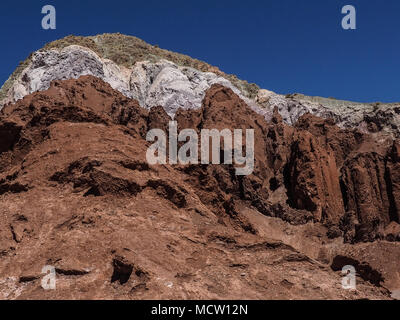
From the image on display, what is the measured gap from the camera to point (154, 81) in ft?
301

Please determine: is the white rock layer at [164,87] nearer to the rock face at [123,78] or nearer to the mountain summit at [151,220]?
the rock face at [123,78]

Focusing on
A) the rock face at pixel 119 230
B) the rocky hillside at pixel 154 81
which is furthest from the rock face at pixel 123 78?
the rock face at pixel 119 230

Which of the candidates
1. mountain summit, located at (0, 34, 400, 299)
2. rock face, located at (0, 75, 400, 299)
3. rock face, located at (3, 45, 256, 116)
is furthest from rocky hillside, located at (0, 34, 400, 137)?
rock face, located at (0, 75, 400, 299)

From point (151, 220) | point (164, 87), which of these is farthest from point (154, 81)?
point (151, 220)

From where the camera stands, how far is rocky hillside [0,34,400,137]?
81.7 meters

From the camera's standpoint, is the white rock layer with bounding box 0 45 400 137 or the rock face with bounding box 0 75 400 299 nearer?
the rock face with bounding box 0 75 400 299

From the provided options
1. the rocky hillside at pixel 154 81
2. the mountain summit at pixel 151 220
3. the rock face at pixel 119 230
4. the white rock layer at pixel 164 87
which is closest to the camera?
the rock face at pixel 119 230

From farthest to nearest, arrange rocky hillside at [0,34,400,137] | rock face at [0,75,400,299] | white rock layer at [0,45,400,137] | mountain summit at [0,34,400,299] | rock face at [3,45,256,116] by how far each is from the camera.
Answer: rocky hillside at [0,34,400,137], white rock layer at [0,45,400,137], rock face at [3,45,256,116], mountain summit at [0,34,400,299], rock face at [0,75,400,299]

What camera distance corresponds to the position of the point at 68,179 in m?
22.6

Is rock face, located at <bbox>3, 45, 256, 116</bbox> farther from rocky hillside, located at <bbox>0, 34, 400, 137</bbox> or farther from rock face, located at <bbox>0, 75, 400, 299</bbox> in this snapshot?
rock face, located at <bbox>0, 75, 400, 299</bbox>

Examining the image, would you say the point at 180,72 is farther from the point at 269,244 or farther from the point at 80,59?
the point at 269,244

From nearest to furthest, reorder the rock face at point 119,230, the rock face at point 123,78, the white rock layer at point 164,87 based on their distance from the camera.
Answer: the rock face at point 119,230 → the rock face at point 123,78 → the white rock layer at point 164,87

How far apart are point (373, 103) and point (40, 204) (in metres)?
93.5

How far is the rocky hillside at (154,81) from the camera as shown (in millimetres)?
81688
